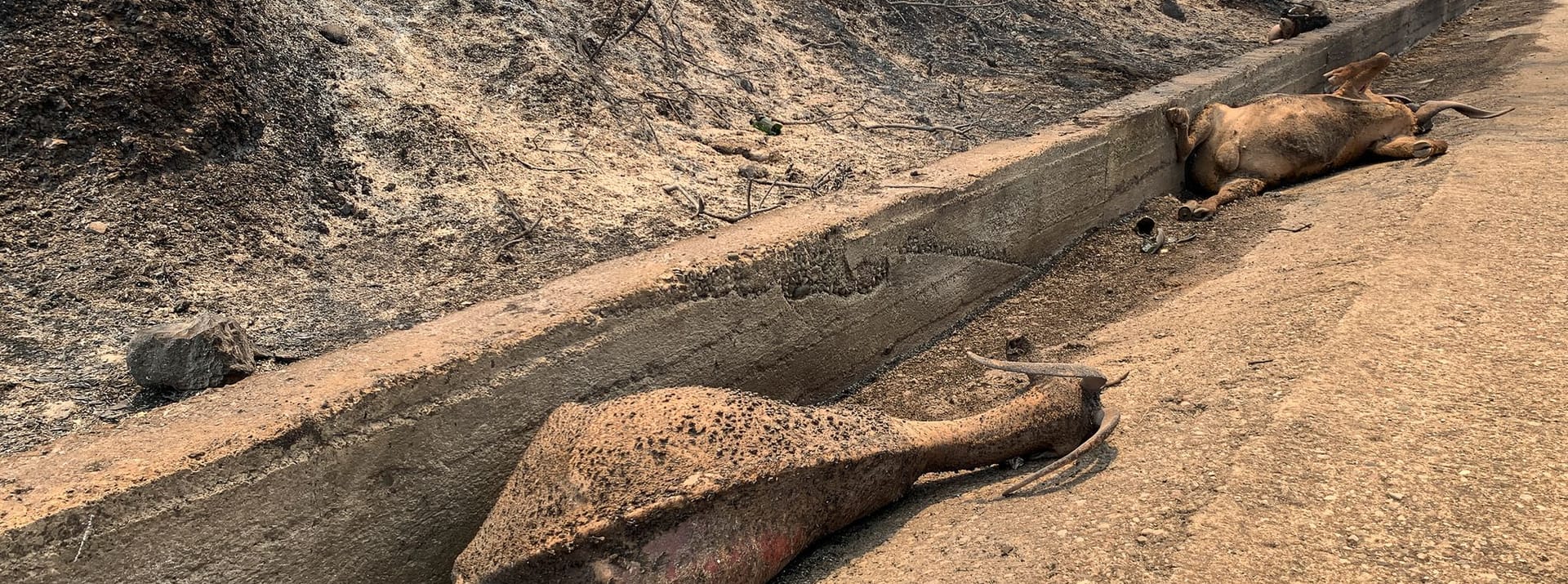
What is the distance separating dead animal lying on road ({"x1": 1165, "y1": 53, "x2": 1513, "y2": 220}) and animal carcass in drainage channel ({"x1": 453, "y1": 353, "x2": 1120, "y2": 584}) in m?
3.21

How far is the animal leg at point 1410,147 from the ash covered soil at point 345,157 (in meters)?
2.08

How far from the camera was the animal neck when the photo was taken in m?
2.37

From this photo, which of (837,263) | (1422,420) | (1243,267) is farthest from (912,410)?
(1243,267)

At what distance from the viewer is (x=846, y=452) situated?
2111 millimetres

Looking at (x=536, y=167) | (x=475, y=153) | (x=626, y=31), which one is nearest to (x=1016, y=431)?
(x=536, y=167)

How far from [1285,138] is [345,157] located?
454 cm

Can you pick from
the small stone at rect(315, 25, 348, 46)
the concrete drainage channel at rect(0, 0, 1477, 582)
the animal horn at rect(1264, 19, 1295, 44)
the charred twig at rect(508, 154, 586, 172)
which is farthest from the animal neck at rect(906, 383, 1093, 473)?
the animal horn at rect(1264, 19, 1295, 44)

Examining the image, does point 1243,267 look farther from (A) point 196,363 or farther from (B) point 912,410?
(A) point 196,363

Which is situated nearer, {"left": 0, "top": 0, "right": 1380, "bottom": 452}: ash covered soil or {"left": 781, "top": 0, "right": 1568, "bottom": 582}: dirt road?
{"left": 781, "top": 0, "right": 1568, "bottom": 582}: dirt road

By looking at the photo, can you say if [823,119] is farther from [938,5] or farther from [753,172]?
[938,5]

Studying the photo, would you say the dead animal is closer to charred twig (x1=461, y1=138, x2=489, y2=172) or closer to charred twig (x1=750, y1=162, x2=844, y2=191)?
charred twig (x1=750, y1=162, x2=844, y2=191)

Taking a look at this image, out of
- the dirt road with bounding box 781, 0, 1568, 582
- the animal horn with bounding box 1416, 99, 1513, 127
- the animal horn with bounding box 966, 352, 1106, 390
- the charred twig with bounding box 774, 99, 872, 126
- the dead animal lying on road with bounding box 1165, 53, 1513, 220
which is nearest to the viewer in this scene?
the dirt road with bounding box 781, 0, 1568, 582

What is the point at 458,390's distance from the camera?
6.66 feet

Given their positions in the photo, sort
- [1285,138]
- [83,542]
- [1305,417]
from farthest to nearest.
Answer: [1285,138] → [1305,417] → [83,542]
